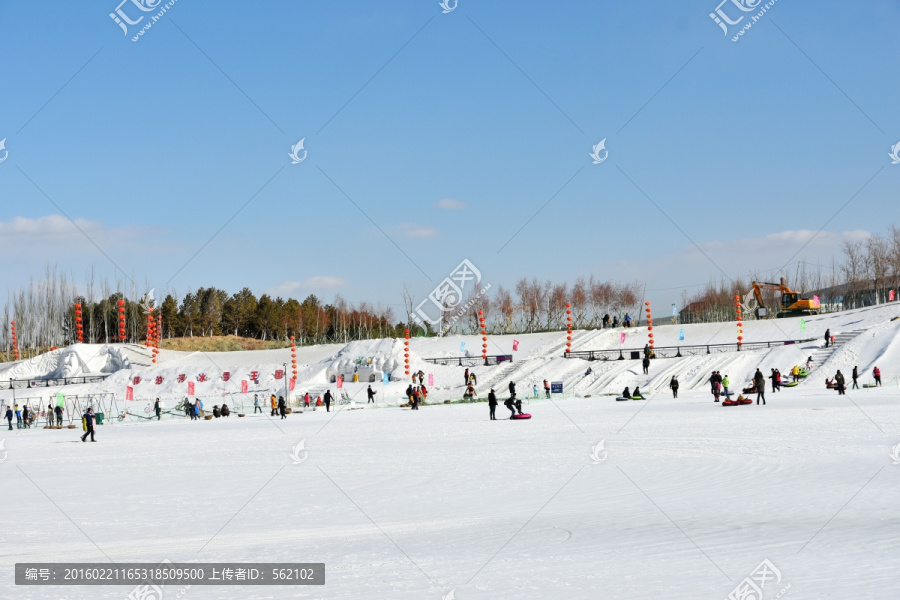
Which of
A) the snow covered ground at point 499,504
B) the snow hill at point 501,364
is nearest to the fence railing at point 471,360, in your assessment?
the snow hill at point 501,364

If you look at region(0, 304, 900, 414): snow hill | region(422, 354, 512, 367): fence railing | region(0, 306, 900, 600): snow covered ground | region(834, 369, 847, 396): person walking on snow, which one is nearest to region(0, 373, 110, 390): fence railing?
region(0, 304, 900, 414): snow hill

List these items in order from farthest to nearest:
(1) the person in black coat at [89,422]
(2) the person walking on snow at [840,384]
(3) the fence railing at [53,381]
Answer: (3) the fence railing at [53,381] < (2) the person walking on snow at [840,384] < (1) the person in black coat at [89,422]

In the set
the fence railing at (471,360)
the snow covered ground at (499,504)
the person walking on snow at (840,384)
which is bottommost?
the snow covered ground at (499,504)

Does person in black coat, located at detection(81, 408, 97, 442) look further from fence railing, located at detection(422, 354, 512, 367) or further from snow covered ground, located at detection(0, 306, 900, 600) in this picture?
fence railing, located at detection(422, 354, 512, 367)

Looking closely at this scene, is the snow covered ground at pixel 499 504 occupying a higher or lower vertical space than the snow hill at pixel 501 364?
lower

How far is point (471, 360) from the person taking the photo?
5659 cm

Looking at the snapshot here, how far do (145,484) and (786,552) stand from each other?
11089 mm

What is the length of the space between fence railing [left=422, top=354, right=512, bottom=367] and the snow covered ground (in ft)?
86.9

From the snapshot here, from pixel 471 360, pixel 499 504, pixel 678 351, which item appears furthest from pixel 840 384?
pixel 471 360

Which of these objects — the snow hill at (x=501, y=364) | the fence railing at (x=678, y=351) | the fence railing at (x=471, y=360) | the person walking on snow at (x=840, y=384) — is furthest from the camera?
the fence railing at (x=471, y=360)

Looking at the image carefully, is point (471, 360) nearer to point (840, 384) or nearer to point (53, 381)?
point (840, 384)

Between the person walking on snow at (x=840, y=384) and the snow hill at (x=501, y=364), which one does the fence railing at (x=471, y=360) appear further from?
the person walking on snow at (x=840, y=384)

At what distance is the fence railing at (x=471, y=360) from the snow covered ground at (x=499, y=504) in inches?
1043

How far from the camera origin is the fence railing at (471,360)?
5347cm
